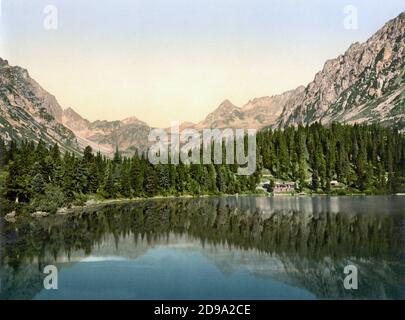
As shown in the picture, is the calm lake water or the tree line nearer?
the calm lake water

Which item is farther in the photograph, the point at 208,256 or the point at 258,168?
the point at 258,168

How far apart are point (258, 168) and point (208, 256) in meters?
103

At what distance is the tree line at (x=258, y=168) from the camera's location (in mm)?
108125

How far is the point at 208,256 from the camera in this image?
46.8 metres

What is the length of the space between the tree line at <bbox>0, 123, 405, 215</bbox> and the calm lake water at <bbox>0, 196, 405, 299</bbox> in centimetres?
3540

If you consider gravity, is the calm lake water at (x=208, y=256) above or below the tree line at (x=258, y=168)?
below

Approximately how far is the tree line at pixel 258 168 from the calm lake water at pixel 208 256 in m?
35.4

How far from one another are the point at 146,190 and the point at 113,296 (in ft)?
326

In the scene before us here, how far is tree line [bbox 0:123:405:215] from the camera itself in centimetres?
10812

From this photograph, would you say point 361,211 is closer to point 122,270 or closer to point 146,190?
point 122,270

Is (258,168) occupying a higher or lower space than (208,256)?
higher
